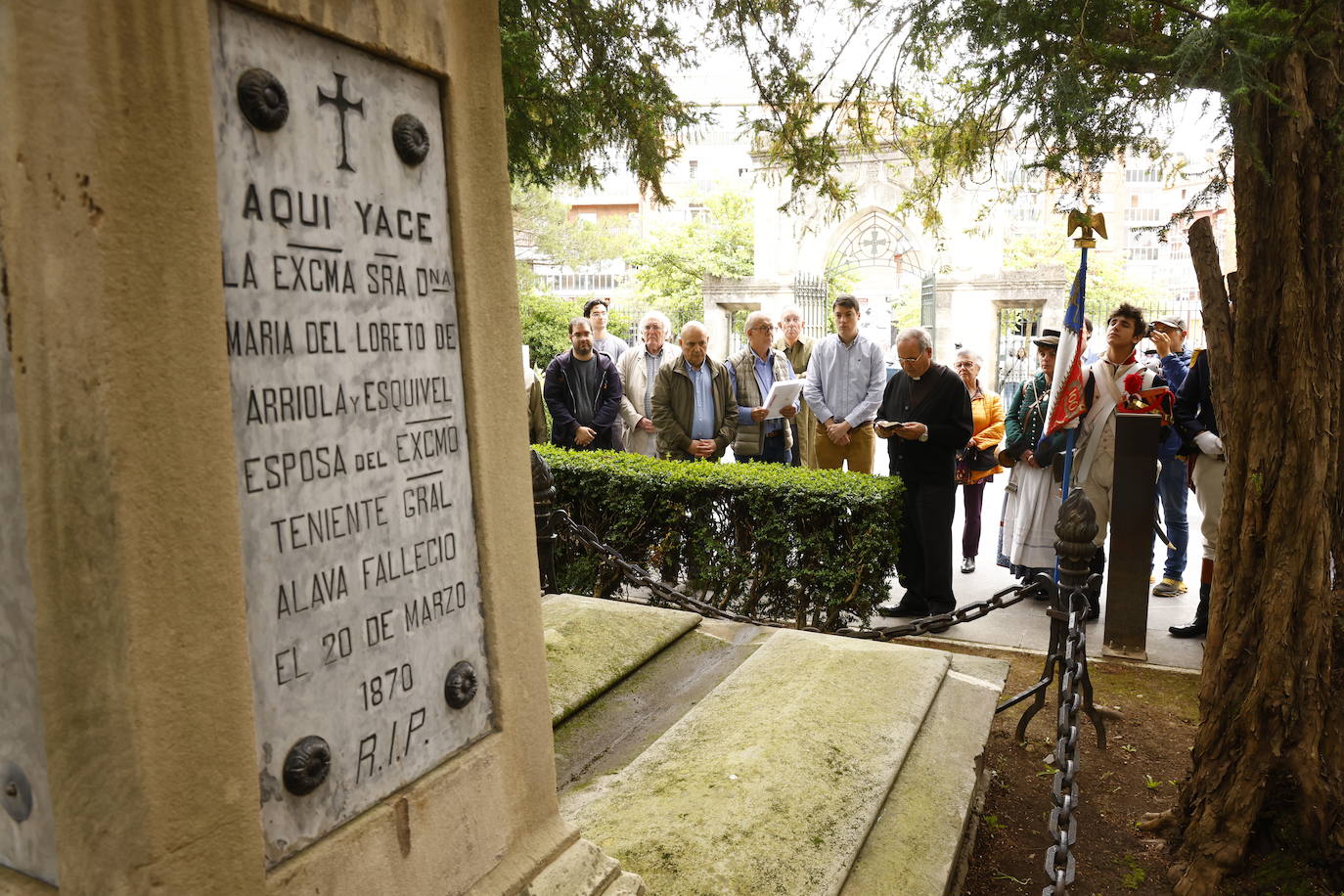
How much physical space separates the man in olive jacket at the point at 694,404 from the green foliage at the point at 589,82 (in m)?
2.43

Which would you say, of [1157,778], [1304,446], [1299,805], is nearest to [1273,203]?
[1304,446]

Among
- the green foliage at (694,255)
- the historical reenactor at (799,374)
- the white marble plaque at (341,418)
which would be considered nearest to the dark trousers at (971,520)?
the historical reenactor at (799,374)

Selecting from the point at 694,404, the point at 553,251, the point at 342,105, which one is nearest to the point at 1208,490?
the point at 694,404

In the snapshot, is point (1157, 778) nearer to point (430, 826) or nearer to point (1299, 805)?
point (1299, 805)

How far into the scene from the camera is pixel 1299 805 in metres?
3.17

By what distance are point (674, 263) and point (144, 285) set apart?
1349 inches

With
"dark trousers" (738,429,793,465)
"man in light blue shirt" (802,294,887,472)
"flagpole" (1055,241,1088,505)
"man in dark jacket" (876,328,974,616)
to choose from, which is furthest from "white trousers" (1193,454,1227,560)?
"dark trousers" (738,429,793,465)

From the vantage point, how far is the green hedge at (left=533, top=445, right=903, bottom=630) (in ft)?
18.0

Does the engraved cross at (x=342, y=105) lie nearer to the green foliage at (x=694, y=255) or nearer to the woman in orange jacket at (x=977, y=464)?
the woman in orange jacket at (x=977, y=464)

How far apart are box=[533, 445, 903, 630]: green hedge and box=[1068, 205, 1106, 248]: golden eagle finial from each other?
176 cm

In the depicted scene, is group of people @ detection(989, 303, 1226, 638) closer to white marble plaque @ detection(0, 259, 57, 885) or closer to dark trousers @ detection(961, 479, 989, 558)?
dark trousers @ detection(961, 479, 989, 558)

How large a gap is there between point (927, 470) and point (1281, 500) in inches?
122

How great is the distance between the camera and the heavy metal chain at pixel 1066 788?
2.25 metres

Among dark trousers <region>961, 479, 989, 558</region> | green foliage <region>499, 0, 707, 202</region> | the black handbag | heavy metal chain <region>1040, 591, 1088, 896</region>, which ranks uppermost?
green foliage <region>499, 0, 707, 202</region>
